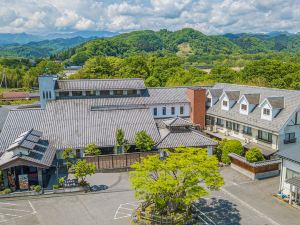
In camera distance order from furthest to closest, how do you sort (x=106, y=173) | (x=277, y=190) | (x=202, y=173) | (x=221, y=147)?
(x=221, y=147) → (x=106, y=173) → (x=277, y=190) → (x=202, y=173)

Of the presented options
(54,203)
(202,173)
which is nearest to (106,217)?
(54,203)

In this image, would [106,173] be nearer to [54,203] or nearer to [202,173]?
[54,203]

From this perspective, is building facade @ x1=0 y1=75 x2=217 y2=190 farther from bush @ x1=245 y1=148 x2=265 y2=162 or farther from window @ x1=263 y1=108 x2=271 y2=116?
window @ x1=263 y1=108 x2=271 y2=116

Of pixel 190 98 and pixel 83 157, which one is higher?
pixel 190 98

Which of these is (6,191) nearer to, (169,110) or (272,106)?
(169,110)

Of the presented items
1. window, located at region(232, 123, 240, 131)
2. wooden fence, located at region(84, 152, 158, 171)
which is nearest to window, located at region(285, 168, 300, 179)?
window, located at region(232, 123, 240, 131)

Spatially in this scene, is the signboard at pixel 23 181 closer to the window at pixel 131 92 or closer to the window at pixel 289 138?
the window at pixel 131 92
